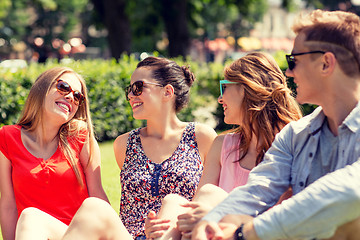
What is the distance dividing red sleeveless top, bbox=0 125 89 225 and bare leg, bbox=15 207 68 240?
0.33 metres

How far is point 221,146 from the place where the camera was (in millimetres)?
3562

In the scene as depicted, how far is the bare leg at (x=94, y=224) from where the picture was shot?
9.89 ft

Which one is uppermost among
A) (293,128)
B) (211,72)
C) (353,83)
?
(353,83)

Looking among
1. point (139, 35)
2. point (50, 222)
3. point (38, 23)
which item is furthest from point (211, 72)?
point (38, 23)

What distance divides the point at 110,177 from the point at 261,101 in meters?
4.40

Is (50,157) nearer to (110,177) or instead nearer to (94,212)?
(94,212)

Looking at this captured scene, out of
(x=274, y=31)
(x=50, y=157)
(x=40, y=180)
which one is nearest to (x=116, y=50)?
(x=50, y=157)

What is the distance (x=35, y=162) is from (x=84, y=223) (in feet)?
2.89

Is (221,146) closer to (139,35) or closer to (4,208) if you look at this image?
(4,208)

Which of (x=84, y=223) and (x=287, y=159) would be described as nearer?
(x=287, y=159)

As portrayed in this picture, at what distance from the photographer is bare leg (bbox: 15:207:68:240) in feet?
→ 10.4

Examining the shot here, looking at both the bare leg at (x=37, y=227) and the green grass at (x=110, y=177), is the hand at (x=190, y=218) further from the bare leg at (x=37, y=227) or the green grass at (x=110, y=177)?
the green grass at (x=110, y=177)

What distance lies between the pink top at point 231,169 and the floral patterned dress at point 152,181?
0.34 meters

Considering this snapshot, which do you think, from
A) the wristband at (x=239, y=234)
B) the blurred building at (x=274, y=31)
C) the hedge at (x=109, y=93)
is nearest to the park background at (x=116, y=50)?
the hedge at (x=109, y=93)
